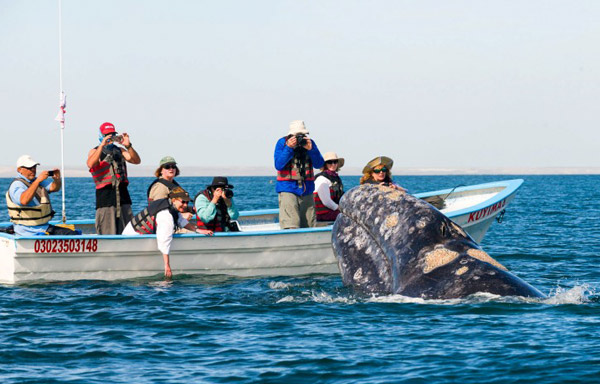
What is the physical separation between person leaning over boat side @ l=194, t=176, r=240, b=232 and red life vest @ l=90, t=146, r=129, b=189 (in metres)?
1.31

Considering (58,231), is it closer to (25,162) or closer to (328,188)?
(25,162)

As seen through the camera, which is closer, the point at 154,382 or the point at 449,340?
the point at 154,382

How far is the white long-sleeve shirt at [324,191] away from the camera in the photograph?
14.0 meters

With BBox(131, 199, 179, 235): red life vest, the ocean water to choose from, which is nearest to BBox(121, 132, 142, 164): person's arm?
BBox(131, 199, 179, 235): red life vest

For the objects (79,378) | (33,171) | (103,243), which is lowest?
(79,378)

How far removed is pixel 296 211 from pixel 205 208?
61.5 inches

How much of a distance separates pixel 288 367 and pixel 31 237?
6.30m

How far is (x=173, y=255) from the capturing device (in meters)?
12.8

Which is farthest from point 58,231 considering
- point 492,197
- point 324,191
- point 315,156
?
point 492,197

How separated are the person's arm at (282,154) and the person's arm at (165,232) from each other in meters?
1.96

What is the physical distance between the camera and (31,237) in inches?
474

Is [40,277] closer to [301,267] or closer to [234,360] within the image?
[301,267]

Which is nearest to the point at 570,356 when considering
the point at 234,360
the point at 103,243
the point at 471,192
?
the point at 234,360

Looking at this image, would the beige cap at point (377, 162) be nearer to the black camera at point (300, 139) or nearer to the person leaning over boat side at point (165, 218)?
the black camera at point (300, 139)
